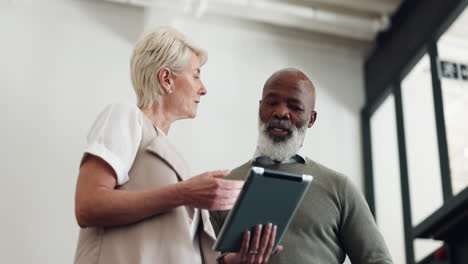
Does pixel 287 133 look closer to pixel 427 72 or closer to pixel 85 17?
pixel 427 72

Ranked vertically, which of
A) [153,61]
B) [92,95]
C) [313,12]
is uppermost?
[313,12]

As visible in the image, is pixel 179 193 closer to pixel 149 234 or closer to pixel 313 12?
pixel 149 234

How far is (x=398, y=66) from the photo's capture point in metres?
6.48

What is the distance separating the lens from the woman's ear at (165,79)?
2078mm

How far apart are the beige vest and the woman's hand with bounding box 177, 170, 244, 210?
115 mm

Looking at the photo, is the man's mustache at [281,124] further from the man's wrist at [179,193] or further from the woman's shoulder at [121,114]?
the man's wrist at [179,193]

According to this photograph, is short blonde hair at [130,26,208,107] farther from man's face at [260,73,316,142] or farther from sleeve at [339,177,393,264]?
sleeve at [339,177,393,264]

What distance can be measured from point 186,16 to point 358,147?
2078mm

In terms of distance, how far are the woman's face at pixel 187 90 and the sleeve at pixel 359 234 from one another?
63 cm

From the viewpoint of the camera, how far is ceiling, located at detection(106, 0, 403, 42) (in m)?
6.45

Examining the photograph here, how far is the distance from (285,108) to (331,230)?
0.49m

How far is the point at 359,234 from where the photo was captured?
2.32 metres

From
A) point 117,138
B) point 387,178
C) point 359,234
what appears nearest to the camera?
point 117,138

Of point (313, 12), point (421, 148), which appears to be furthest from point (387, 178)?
point (313, 12)
